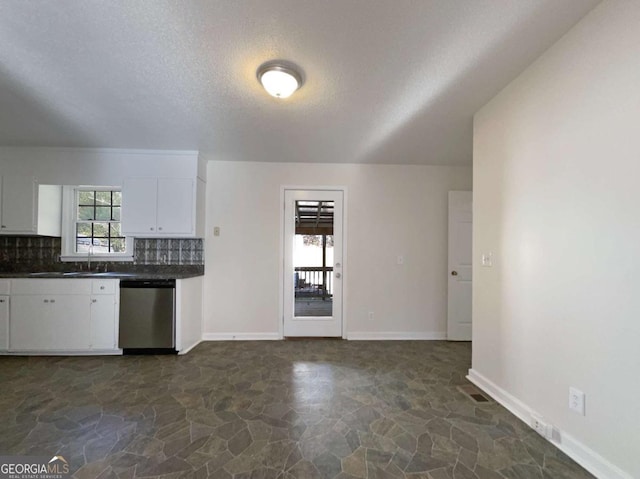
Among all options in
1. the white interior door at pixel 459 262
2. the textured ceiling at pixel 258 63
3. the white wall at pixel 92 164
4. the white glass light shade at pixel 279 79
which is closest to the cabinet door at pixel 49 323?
the white wall at pixel 92 164

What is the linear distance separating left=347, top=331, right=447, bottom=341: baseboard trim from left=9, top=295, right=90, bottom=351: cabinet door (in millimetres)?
3122

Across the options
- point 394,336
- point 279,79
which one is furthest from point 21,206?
point 394,336

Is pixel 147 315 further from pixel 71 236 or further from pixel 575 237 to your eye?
pixel 575 237

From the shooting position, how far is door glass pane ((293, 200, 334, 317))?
394cm

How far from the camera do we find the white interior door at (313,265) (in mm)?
3912

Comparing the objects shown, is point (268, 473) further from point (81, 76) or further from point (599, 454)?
point (81, 76)

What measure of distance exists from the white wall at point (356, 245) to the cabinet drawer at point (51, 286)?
1.29m

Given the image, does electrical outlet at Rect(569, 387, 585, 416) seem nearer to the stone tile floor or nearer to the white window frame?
the stone tile floor

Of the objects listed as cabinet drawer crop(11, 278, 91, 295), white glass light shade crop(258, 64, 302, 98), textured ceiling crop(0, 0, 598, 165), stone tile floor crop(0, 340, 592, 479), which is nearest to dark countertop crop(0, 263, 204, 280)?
cabinet drawer crop(11, 278, 91, 295)

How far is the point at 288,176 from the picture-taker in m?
3.94

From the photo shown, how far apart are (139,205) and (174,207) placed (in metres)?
0.42

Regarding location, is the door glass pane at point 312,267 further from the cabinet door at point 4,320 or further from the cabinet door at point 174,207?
the cabinet door at point 4,320

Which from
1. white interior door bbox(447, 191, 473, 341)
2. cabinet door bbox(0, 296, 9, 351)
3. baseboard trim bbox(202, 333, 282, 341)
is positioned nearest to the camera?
cabinet door bbox(0, 296, 9, 351)

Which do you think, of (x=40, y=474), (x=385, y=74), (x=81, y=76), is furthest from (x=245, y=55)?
(x=40, y=474)
